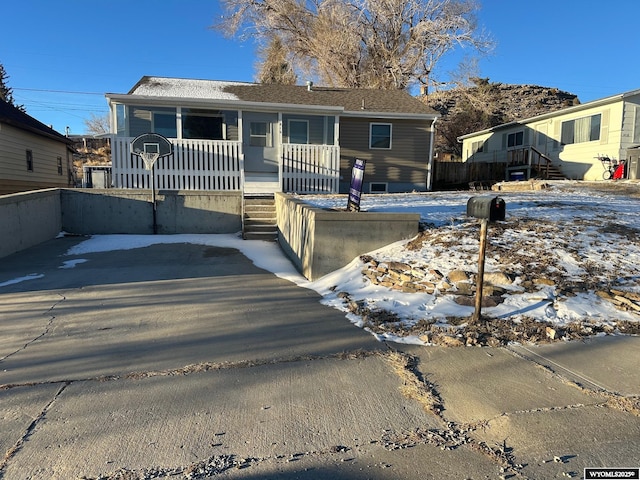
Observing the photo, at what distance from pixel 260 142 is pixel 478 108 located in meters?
26.1

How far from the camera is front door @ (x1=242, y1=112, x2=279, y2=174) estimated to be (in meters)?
15.4

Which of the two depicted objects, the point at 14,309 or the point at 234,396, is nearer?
the point at 234,396

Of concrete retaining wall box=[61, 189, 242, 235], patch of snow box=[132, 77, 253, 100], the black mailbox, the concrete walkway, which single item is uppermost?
patch of snow box=[132, 77, 253, 100]

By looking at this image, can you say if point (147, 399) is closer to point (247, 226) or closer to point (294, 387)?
point (294, 387)

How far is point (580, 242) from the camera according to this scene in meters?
6.32

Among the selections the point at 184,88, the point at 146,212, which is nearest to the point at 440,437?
the point at 146,212

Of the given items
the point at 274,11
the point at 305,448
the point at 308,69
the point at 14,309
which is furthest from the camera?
the point at 308,69

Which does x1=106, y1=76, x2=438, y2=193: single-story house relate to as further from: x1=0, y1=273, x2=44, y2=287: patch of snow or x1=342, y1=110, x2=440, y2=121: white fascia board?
x1=0, y1=273, x2=44, y2=287: patch of snow

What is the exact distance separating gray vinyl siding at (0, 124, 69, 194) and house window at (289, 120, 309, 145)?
34.8 ft

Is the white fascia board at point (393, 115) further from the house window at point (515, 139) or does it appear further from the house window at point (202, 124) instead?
the house window at point (515, 139)

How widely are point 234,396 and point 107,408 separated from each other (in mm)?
859

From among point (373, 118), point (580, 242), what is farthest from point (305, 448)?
point (373, 118)

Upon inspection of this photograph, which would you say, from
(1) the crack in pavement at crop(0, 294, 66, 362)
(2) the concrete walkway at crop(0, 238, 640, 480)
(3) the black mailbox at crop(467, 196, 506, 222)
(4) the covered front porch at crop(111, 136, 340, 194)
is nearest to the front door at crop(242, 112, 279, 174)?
(4) the covered front porch at crop(111, 136, 340, 194)

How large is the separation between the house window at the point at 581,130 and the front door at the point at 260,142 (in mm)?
14650
